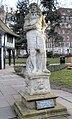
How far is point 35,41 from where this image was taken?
22.5ft

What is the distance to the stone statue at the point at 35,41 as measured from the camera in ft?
22.6

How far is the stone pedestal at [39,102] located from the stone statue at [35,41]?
0.26 meters

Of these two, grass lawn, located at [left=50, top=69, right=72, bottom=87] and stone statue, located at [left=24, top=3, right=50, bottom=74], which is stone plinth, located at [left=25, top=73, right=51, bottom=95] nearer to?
stone statue, located at [left=24, top=3, right=50, bottom=74]

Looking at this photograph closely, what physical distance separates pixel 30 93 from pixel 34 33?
1665 mm

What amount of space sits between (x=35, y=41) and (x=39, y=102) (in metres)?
1.67

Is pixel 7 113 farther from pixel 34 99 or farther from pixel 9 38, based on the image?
pixel 9 38

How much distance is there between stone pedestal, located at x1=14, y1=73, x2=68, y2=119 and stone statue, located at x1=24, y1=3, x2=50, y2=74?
10.3 inches

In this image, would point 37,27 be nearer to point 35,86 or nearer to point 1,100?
point 35,86

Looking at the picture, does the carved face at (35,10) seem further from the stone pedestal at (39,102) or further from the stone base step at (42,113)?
the stone base step at (42,113)

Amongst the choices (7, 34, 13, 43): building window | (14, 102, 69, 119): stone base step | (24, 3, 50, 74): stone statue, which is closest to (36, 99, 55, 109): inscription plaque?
(14, 102, 69, 119): stone base step

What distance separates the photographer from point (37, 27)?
22.8 ft

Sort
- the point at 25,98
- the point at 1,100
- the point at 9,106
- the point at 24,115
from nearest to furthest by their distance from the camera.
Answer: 1. the point at 24,115
2. the point at 25,98
3. the point at 9,106
4. the point at 1,100

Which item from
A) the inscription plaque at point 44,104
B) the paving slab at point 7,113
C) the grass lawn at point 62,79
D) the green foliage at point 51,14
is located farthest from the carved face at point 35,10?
the green foliage at point 51,14

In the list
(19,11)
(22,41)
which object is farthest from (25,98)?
(19,11)
